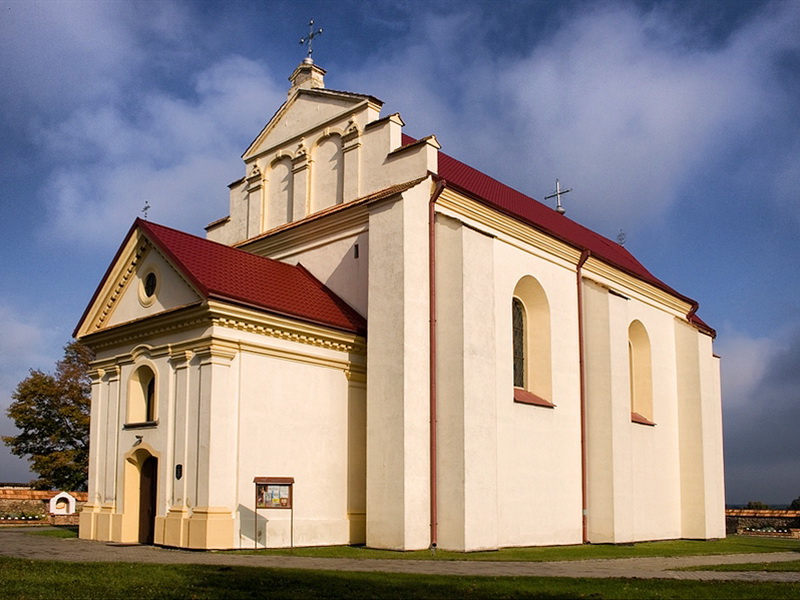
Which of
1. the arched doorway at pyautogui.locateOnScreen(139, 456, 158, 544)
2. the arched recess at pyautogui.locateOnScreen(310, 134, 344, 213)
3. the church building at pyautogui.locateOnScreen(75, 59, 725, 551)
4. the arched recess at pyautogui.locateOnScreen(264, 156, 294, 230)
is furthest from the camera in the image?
the arched recess at pyautogui.locateOnScreen(264, 156, 294, 230)

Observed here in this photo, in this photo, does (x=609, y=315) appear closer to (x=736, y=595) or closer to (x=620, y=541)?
(x=620, y=541)

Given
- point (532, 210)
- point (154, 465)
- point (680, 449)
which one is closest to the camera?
point (154, 465)

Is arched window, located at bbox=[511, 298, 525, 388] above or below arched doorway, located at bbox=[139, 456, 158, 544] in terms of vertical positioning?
above

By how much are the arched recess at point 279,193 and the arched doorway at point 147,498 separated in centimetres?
848

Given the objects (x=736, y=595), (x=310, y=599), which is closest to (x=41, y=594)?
(x=310, y=599)

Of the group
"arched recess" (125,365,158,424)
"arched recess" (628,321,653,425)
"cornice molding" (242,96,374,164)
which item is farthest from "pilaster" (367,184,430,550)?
"arched recess" (628,321,653,425)

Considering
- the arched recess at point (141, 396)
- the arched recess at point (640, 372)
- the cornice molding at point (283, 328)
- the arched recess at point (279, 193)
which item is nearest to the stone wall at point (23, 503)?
the arched recess at point (141, 396)

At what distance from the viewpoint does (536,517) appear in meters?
21.9

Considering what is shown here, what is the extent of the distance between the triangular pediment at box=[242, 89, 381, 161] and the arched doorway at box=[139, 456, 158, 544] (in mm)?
10505

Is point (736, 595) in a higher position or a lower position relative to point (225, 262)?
lower

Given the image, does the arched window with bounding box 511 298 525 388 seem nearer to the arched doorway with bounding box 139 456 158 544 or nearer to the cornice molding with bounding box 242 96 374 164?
the cornice molding with bounding box 242 96 374 164

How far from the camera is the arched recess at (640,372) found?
29375 millimetres

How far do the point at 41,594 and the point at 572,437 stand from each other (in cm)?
1689

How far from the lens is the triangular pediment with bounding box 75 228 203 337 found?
1917 cm
